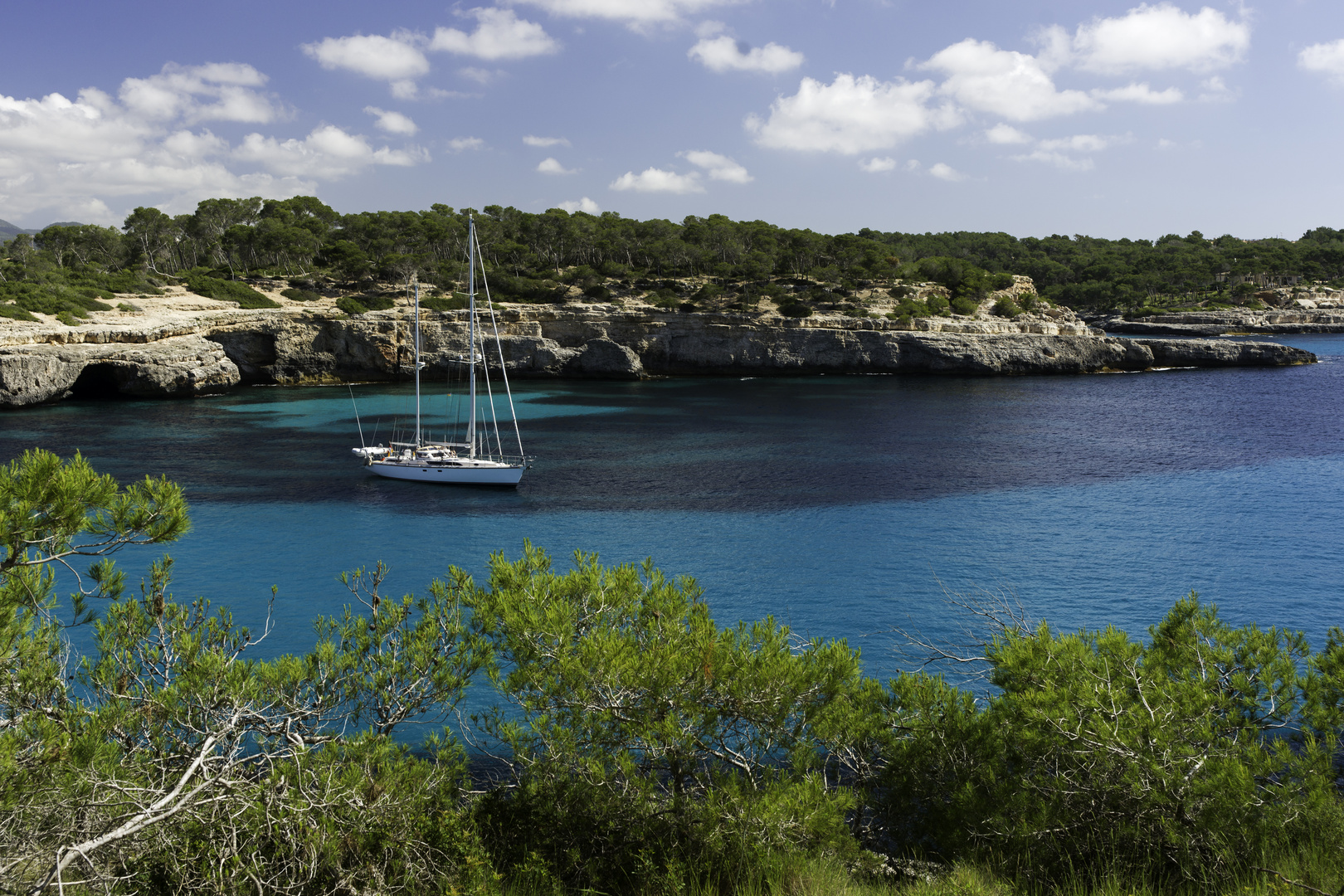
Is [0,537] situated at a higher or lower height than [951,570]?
higher

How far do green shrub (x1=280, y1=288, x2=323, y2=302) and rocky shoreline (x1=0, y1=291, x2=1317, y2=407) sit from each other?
7.43 ft

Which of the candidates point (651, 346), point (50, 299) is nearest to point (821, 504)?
point (651, 346)

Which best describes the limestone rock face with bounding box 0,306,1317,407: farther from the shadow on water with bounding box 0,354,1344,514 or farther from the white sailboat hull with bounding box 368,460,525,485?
the white sailboat hull with bounding box 368,460,525,485

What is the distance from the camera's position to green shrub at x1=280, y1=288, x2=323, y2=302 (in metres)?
63.4

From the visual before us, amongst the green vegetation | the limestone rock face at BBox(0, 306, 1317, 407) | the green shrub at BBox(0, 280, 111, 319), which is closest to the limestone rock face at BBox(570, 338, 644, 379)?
the limestone rock face at BBox(0, 306, 1317, 407)

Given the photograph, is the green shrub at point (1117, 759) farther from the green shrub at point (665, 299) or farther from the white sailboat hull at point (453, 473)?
the green shrub at point (665, 299)

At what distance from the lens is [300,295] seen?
6425 centimetres

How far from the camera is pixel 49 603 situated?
7496mm

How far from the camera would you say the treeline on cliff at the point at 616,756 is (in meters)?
5.63

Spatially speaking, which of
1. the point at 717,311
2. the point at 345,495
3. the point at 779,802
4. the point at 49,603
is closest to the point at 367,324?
the point at 717,311

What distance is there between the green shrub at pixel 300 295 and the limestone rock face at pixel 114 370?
41.5 feet

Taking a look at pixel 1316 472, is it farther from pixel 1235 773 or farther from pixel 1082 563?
pixel 1235 773

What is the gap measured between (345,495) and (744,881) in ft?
77.1

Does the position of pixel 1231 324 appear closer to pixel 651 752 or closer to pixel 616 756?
pixel 651 752
